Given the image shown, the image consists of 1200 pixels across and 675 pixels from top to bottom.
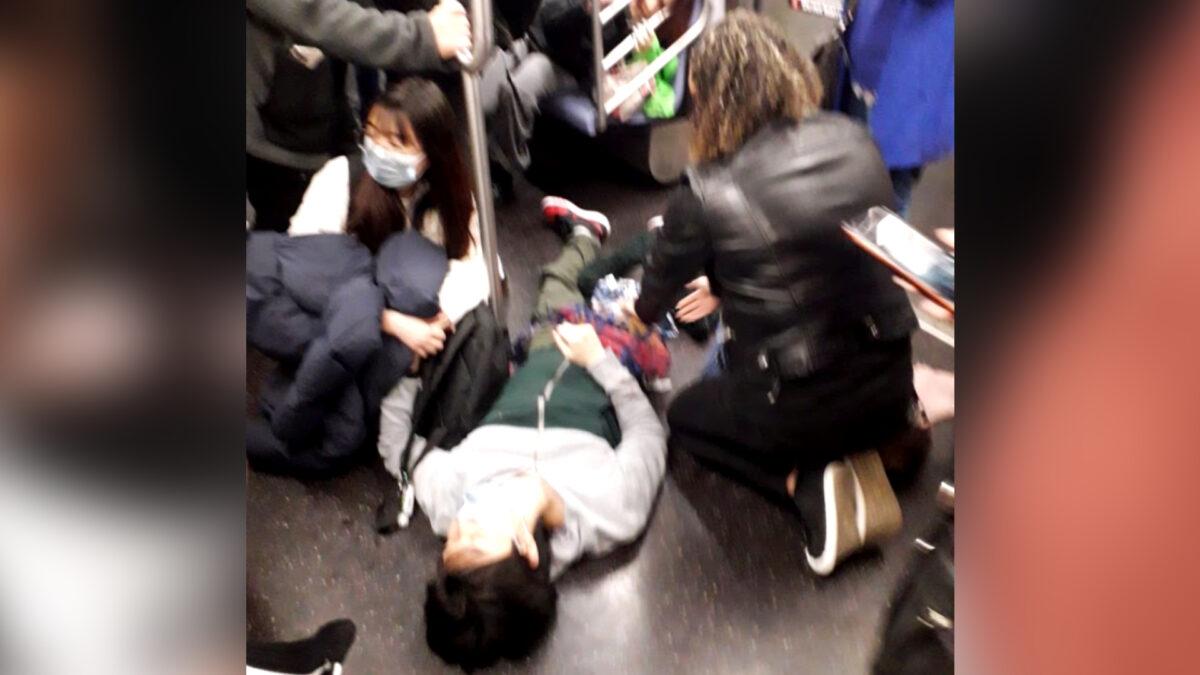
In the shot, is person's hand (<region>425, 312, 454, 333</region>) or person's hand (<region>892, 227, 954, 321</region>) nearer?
person's hand (<region>892, 227, 954, 321</region>)

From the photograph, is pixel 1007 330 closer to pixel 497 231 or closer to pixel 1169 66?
pixel 1169 66

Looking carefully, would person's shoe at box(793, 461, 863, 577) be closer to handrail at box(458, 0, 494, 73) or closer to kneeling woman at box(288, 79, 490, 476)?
kneeling woman at box(288, 79, 490, 476)

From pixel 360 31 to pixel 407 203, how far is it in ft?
0.45

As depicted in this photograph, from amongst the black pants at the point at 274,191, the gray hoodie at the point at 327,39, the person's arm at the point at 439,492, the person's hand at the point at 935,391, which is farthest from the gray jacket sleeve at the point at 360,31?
the person's hand at the point at 935,391

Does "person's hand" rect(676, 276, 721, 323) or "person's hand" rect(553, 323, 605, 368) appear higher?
"person's hand" rect(676, 276, 721, 323)

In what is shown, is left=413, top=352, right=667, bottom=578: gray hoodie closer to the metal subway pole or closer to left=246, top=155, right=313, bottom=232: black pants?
the metal subway pole

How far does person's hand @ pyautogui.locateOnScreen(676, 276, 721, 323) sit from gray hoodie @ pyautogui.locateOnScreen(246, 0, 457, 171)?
0.85 ft

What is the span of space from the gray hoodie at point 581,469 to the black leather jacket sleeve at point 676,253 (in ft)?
0.20

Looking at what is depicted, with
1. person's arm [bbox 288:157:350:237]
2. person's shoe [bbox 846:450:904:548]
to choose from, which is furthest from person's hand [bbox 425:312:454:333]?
person's shoe [bbox 846:450:904:548]

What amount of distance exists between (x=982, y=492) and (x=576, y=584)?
30 centimetres

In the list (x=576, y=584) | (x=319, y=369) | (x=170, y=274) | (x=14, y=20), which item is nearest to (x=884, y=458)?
(x=576, y=584)

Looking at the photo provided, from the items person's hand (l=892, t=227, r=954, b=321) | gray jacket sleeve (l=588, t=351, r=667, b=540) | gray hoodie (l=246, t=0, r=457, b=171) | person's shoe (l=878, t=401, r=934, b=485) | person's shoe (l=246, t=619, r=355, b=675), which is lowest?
person's shoe (l=246, t=619, r=355, b=675)

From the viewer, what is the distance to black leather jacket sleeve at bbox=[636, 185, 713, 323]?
26.5 inches

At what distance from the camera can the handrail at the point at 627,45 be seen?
2.23 feet
